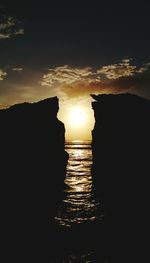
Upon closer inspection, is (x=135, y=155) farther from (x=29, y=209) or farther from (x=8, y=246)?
(x=8, y=246)

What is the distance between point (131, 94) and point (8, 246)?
23357 mm

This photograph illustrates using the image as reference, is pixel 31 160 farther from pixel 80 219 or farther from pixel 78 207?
pixel 80 219

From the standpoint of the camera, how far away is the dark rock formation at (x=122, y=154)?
24.9 meters

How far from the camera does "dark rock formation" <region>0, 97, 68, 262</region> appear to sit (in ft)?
78.9

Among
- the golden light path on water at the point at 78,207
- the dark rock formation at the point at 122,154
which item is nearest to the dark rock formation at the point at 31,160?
the golden light path on water at the point at 78,207

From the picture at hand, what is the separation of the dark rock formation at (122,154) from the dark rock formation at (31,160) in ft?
17.5

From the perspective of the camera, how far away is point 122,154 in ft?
106

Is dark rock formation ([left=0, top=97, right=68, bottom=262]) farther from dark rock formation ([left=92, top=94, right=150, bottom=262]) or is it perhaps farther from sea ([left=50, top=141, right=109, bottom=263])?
dark rock formation ([left=92, top=94, right=150, bottom=262])

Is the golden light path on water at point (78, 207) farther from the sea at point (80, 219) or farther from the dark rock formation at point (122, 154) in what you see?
the dark rock formation at point (122, 154)

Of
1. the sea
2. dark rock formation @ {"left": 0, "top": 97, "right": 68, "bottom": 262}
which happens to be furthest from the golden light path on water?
dark rock formation @ {"left": 0, "top": 97, "right": 68, "bottom": 262}

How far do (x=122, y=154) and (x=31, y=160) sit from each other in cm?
1098

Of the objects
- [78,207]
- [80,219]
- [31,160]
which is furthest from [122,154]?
[80,219]

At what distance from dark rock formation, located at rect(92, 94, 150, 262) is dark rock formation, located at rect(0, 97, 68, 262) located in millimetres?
Result: 5336

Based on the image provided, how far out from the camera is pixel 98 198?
1096 inches
